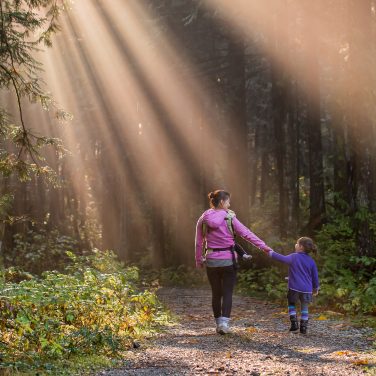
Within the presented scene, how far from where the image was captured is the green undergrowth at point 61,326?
19.9 ft

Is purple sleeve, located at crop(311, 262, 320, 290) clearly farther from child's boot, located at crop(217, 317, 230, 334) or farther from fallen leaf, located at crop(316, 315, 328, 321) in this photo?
fallen leaf, located at crop(316, 315, 328, 321)

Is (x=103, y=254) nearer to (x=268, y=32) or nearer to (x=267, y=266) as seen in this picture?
(x=267, y=266)

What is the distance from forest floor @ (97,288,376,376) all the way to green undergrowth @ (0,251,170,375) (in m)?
0.36

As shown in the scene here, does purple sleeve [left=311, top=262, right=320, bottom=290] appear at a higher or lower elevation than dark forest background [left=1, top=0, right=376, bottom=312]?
lower

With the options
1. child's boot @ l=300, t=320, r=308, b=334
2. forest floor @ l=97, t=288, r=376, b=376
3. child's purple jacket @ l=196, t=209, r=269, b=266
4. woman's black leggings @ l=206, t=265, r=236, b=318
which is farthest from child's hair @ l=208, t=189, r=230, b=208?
child's boot @ l=300, t=320, r=308, b=334

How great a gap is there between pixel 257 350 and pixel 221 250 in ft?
6.01

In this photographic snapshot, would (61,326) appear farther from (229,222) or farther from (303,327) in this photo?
(303,327)

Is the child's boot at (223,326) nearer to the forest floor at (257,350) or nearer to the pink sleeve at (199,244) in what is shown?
the forest floor at (257,350)

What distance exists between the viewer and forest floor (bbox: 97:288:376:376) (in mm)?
6117

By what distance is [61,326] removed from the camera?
7062 millimetres

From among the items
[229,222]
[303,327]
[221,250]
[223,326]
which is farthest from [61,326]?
[303,327]

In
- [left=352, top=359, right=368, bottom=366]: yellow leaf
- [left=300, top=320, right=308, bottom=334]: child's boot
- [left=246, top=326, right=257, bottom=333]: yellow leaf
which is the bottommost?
[left=246, top=326, right=257, bottom=333]: yellow leaf

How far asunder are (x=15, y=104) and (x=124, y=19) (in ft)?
18.9

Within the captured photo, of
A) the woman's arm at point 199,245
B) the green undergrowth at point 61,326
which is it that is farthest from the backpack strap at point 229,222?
the green undergrowth at point 61,326
